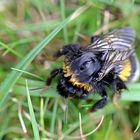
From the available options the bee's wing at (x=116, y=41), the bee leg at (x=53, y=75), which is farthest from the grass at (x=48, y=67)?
the bee's wing at (x=116, y=41)

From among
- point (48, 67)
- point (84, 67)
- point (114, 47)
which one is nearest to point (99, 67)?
point (84, 67)

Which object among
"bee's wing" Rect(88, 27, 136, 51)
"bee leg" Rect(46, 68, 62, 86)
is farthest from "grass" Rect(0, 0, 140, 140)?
"bee's wing" Rect(88, 27, 136, 51)

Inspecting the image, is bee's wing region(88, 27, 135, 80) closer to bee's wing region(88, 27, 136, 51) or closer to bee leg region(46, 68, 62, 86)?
bee's wing region(88, 27, 136, 51)

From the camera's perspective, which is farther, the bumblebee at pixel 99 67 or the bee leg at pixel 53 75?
the bee leg at pixel 53 75

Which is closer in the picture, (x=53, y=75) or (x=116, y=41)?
(x=53, y=75)

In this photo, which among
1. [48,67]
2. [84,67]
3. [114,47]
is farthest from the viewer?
[48,67]

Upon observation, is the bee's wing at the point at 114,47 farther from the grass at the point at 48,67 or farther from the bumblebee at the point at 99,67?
the grass at the point at 48,67

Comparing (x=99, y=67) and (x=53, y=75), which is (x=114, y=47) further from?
(x=53, y=75)
